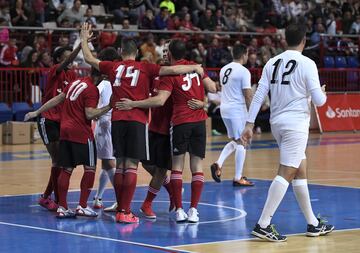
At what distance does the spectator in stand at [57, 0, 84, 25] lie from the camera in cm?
2827

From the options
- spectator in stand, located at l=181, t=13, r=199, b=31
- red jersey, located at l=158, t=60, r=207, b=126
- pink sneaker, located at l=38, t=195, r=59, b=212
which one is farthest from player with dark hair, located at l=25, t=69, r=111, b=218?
spectator in stand, located at l=181, t=13, r=199, b=31

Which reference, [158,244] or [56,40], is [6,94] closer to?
[56,40]

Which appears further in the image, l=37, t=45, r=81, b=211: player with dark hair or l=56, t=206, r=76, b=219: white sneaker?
l=37, t=45, r=81, b=211: player with dark hair

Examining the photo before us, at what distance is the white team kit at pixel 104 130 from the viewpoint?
1264 cm

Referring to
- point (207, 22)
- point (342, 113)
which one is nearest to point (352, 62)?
point (342, 113)

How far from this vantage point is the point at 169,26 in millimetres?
30344

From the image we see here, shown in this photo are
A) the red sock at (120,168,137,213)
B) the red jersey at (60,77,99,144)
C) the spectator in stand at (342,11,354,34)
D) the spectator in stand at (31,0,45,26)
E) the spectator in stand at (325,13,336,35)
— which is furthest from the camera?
the spectator in stand at (342,11,354,34)

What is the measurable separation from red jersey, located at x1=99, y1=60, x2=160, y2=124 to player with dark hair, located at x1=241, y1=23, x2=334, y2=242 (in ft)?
5.37

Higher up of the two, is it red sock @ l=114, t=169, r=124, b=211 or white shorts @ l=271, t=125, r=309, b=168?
white shorts @ l=271, t=125, r=309, b=168

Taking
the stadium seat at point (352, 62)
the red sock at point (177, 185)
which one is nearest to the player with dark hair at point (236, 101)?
the red sock at point (177, 185)

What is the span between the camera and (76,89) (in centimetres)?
1181

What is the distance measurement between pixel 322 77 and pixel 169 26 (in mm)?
5610

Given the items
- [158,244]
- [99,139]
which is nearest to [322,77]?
[99,139]

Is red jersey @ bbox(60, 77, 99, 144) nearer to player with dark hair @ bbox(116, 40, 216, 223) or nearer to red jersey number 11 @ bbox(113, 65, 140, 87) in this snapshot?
red jersey number 11 @ bbox(113, 65, 140, 87)
